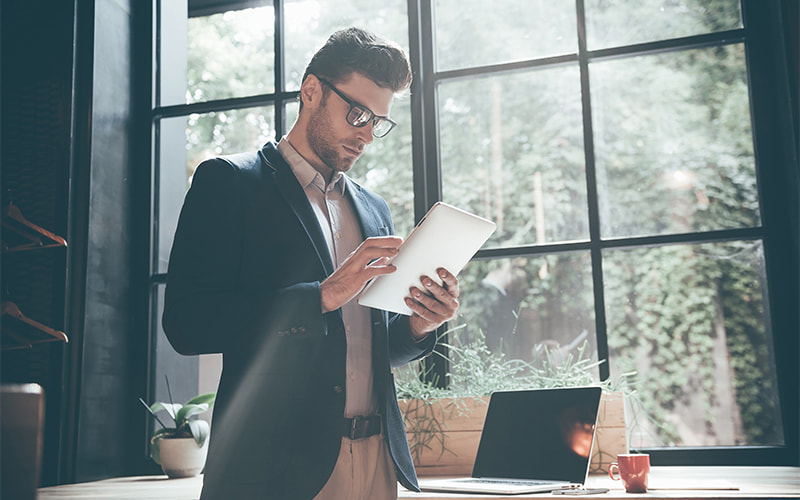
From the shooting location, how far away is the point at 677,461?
2346mm

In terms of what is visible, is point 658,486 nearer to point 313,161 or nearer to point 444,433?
point 444,433

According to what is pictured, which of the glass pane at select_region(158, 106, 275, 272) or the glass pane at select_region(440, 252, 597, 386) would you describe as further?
the glass pane at select_region(158, 106, 275, 272)

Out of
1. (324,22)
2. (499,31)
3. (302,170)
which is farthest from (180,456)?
(499,31)

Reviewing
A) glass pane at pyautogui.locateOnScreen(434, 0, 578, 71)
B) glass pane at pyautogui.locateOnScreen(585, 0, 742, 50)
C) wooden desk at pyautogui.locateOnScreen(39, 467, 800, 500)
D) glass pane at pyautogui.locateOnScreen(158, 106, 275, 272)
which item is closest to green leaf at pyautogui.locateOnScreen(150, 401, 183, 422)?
wooden desk at pyautogui.locateOnScreen(39, 467, 800, 500)

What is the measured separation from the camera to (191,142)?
3.12 meters

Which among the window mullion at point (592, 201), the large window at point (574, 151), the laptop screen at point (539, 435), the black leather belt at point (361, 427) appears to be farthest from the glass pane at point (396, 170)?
the black leather belt at point (361, 427)

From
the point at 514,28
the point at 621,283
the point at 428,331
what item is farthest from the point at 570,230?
the point at 428,331

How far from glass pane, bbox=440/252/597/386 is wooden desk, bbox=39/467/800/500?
60 cm

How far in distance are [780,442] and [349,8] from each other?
2.34 m

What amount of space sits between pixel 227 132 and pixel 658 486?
2.19 metres

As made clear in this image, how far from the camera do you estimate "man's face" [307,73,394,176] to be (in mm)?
1595

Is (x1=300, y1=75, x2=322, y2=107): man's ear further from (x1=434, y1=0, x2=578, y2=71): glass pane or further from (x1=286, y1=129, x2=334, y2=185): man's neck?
(x1=434, y1=0, x2=578, y2=71): glass pane

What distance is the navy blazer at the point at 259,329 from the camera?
1304 mm

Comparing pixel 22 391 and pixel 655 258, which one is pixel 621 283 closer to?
pixel 655 258
